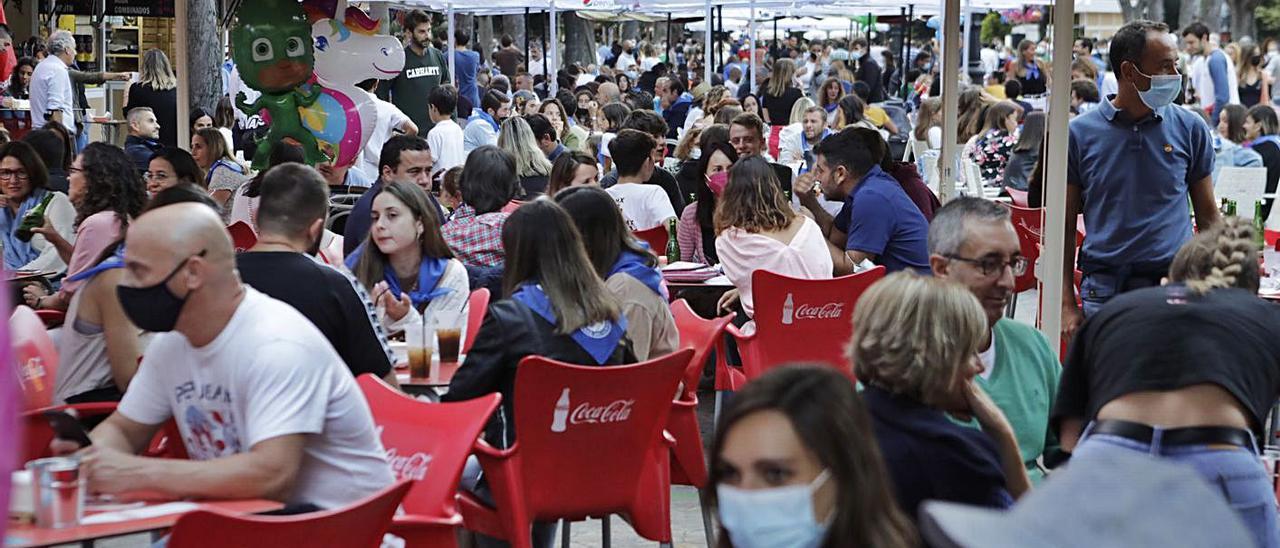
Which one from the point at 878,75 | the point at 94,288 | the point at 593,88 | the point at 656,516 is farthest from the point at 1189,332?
the point at 878,75

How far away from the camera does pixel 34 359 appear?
457 cm

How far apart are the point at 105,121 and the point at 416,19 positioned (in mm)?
5546

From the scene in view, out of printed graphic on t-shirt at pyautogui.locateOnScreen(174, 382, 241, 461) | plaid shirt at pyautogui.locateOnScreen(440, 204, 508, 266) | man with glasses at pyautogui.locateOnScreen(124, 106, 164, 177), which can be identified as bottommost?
printed graphic on t-shirt at pyautogui.locateOnScreen(174, 382, 241, 461)

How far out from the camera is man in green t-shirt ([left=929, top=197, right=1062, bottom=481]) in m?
3.84

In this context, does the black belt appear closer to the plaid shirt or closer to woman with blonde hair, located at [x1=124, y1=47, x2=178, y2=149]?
the plaid shirt

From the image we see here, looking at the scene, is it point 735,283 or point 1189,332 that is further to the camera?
point 735,283

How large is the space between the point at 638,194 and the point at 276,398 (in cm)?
555

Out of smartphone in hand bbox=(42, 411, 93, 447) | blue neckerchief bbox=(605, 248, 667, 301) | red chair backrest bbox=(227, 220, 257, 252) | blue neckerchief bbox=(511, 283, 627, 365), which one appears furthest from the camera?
red chair backrest bbox=(227, 220, 257, 252)

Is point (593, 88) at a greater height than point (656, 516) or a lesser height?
greater

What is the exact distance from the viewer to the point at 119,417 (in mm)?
3715

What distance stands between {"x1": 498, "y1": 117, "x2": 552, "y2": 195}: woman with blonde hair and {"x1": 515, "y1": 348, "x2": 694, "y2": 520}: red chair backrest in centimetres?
606

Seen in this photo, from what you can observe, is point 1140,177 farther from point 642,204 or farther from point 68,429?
point 68,429

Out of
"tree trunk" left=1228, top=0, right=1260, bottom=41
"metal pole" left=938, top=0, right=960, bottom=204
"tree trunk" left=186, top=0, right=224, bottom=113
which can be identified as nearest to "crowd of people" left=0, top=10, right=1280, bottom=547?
"metal pole" left=938, top=0, right=960, bottom=204

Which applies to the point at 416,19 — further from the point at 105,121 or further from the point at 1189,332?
the point at 1189,332
